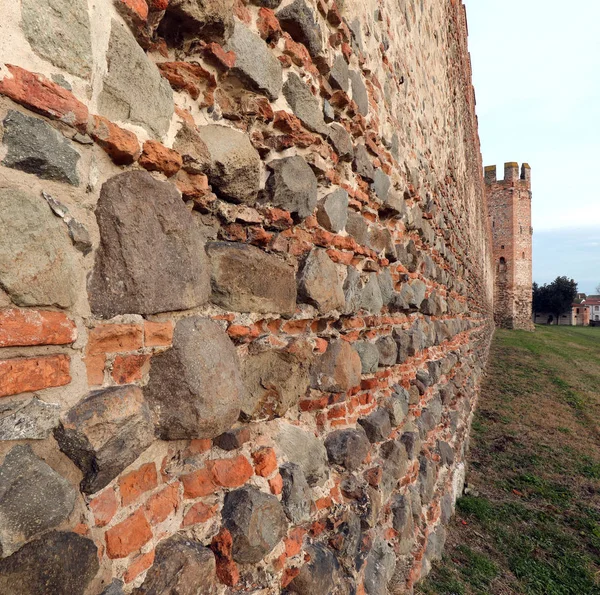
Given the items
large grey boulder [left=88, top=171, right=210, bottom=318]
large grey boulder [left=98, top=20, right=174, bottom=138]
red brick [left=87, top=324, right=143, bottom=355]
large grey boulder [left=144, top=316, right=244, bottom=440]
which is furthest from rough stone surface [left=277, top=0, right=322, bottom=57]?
red brick [left=87, top=324, right=143, bottom=355]

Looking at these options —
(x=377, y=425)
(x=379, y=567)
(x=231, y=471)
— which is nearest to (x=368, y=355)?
(x=377, y=425)

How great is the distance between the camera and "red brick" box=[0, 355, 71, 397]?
0.87m

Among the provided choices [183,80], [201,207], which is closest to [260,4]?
[183,80]

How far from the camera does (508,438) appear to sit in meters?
6.13

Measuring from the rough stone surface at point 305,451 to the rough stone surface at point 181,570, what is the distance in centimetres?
49

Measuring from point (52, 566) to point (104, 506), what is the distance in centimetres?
17

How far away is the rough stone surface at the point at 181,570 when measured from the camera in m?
1.18

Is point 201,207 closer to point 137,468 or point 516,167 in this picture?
point 137,468

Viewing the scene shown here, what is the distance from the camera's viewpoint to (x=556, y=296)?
4656cm

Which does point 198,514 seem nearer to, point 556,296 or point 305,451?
point 305,451

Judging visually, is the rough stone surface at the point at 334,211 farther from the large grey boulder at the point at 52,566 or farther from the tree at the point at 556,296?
the tree at the point at 556,296

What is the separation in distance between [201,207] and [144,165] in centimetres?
25

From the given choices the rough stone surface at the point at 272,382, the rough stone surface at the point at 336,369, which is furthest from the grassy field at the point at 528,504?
the rough stone surface at the point at 272,382

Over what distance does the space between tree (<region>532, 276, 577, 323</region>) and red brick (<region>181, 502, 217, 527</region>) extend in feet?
173
